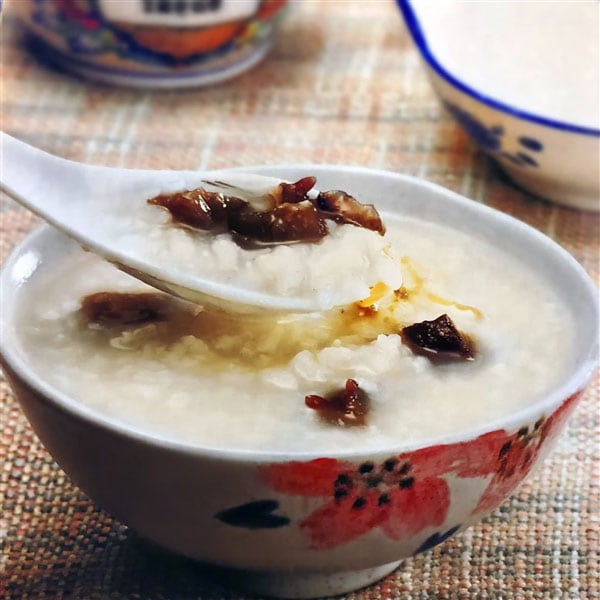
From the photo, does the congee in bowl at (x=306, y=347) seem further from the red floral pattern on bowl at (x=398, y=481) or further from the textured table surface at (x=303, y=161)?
the textured table surface at (x=303, y=161)

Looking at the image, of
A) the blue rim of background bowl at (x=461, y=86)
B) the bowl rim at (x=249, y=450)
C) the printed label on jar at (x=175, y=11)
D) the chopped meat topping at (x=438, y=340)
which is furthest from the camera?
the printed label on jar at (x=175, y=11)

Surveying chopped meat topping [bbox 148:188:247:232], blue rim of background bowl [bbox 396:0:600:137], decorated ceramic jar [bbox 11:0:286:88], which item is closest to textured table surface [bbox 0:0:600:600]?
decorated ceramic jar [bbox 11:0:286:88]

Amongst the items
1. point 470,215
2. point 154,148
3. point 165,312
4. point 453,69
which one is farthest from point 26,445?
point 453,69

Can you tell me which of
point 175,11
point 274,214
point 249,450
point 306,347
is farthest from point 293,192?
point 175,11

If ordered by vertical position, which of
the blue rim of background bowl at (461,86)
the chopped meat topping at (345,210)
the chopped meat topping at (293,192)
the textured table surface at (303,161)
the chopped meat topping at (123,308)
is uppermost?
the chopped meat topping at (293,192)

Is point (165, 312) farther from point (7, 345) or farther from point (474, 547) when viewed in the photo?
point (474, 547)

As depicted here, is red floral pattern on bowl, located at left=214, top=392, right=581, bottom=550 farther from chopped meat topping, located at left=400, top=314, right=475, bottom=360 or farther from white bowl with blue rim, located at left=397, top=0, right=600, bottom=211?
white bowl with blue rim, located at left=397, top=0, right=600, bottom=211

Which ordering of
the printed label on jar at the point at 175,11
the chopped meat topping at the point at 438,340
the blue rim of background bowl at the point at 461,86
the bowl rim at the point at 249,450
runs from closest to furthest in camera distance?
the bowl rim at the point at 249,450 < the chopped meat topping at the point at 438,340 < the blue rim of background bowl at the point at 461,86 < the printed label on jar at the point at 175,11

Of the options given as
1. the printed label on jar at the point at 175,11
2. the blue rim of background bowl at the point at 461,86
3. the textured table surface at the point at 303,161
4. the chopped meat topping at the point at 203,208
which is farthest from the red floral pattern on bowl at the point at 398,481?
the printed label on jar at the point at 175,11

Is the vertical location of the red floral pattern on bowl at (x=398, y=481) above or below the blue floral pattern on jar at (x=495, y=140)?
above
